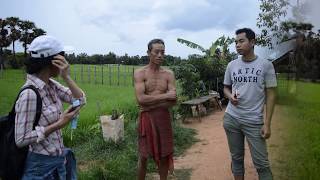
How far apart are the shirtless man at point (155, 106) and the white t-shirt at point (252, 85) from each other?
742 mm

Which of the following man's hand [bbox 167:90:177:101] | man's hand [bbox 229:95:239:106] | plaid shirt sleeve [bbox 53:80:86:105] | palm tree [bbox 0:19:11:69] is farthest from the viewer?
palm tree [bbox 0:19:11:69]

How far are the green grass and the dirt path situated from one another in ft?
6.66

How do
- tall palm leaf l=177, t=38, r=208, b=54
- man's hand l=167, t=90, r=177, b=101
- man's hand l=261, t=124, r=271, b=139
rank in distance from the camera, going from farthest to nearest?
tall palm leaf l=177, t=38, r=208, b=54 < man's hand l=167, t=90, r=177, b=101 < man's hand l=261, t=124, r=271, b=139

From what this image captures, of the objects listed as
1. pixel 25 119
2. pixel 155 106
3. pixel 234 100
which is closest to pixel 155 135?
pixel 155 106

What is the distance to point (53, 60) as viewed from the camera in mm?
2512

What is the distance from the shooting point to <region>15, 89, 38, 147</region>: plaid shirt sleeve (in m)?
2.35

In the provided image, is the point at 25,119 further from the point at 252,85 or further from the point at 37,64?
→ the point at 252,85

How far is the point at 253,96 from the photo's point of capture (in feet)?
12.8

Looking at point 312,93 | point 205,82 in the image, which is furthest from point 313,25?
point 205,82

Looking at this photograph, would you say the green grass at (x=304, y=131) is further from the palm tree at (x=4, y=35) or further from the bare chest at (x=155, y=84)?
the palm tree at (x=4, y=35)

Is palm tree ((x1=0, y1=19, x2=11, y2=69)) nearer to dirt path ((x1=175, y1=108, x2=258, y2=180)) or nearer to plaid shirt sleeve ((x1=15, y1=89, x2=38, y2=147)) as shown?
dirt path ((x1=175, y1=108, x2=258, y2=180))

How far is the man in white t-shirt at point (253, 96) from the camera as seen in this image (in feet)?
12.5

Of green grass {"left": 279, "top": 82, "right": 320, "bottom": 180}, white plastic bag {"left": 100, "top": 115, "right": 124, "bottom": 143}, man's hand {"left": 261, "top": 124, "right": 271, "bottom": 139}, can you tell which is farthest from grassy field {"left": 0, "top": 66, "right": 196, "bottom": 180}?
green grass {"left": 279, "top": 82, "right": 320, "bottom": 180}

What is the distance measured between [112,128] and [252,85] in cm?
335
